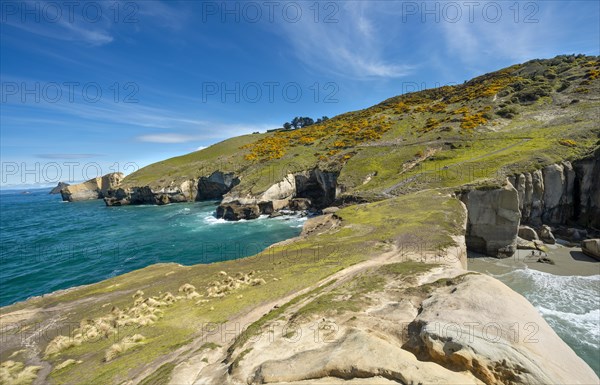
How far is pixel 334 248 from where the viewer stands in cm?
2650

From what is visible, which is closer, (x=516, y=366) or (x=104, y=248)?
(x=516, y=366)

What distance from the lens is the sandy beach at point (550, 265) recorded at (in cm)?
3025

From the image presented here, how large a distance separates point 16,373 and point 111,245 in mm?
44426

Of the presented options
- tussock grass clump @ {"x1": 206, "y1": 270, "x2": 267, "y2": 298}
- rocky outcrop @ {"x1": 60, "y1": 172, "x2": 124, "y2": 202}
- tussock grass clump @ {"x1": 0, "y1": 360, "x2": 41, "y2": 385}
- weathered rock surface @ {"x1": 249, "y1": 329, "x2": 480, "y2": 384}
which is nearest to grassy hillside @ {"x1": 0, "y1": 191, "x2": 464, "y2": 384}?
tussock grass clump @ {"x1": 206, "y1": 270, "x2": 267, "y2": 298}

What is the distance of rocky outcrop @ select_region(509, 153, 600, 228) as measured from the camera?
137ft

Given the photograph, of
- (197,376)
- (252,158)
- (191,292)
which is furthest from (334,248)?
(252,158)

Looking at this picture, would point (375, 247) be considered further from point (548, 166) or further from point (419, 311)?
point (548, 166)

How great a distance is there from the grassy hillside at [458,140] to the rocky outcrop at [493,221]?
11.7ft

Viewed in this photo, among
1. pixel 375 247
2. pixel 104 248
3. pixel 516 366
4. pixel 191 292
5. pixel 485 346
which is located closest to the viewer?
pixel 516 366

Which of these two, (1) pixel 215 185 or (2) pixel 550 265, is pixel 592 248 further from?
(1) pixel 215 185

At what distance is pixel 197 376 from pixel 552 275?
36.2 m

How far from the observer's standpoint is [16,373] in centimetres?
1332

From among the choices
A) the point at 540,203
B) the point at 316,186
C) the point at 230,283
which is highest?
the point at 316,186

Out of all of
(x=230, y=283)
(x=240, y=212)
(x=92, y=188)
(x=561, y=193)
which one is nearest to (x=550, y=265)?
(x=561, y=193)
